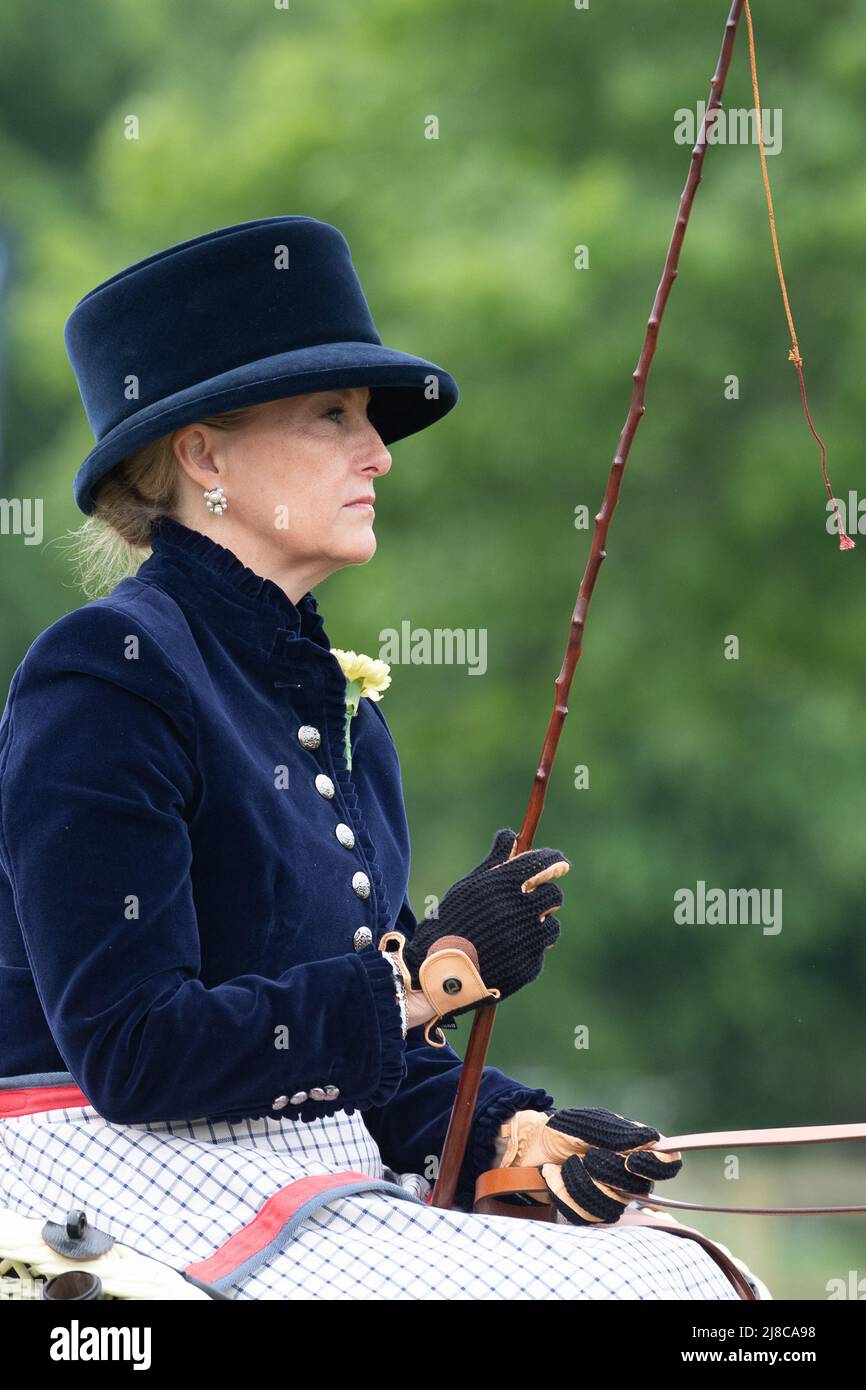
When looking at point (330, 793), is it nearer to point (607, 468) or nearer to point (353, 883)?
point (353, 883)

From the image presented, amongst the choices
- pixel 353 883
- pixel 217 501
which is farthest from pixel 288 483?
pixel 353 883

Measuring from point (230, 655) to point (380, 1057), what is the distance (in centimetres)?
64

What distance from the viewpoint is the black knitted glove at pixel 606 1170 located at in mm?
2760

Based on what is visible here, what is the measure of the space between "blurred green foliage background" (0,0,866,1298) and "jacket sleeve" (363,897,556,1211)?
5.37 metres

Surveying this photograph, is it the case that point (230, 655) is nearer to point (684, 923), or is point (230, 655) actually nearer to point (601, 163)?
point (601, 163)

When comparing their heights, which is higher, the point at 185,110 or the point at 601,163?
the point at 185,110

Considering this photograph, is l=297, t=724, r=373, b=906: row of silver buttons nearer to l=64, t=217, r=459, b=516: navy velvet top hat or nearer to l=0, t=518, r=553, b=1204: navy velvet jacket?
l=0, t=518, r=553, b=1204: navy velvet jacket

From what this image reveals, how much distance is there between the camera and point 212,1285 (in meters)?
2.46

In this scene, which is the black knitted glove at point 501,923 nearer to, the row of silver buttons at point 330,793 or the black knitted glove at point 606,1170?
the row of silver buttons at point 330,793

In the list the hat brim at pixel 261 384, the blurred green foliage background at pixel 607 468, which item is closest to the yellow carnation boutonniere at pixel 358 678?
the hat brim at pixel 261 384

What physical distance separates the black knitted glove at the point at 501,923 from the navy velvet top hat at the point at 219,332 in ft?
2.41

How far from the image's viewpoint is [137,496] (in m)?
3.10

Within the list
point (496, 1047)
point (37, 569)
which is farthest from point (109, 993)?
point (37, 569)

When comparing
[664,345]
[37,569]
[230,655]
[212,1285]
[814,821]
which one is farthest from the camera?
[37,569]
